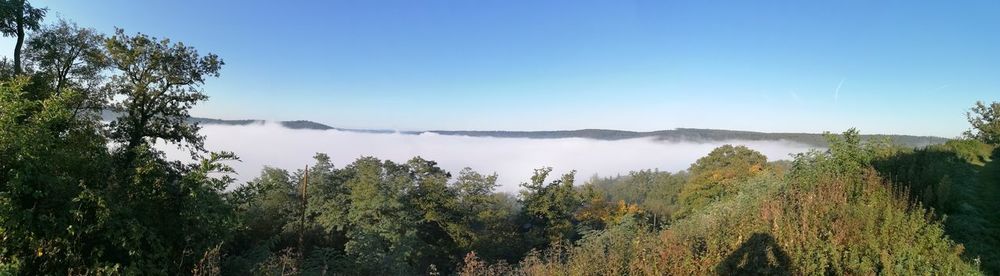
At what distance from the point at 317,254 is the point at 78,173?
42.1 feet

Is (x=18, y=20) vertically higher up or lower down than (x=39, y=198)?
higher up

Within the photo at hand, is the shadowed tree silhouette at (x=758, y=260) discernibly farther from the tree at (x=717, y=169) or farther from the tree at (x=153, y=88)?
the tree at (x=717, y=169)

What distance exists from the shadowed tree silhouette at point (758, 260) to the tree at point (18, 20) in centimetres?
1683

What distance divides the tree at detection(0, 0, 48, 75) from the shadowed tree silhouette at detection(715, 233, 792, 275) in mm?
16829

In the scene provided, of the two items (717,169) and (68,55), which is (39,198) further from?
(717,169)

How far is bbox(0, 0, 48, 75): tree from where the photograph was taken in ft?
40.2

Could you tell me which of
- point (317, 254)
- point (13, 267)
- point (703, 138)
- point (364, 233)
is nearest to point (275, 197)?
point (364, 233)

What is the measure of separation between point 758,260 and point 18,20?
18.0 m

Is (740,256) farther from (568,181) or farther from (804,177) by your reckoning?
(568,181)

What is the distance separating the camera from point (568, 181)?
1597 inches

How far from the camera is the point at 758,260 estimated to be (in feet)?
17.4

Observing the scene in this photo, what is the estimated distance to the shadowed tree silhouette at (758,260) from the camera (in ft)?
16.8

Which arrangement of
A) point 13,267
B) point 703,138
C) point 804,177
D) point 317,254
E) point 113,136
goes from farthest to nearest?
point 703,138 → point 317,254 → point 113,136 → point 804,177 → point 13,267

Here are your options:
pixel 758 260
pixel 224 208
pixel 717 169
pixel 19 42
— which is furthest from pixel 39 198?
pixel 717 169
